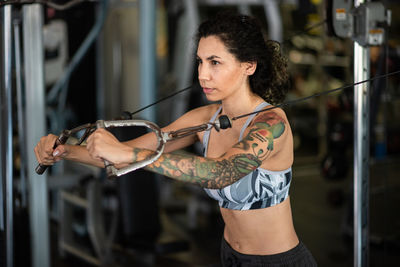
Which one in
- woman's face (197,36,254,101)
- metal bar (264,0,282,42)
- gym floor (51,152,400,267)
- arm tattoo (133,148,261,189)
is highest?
metal bar (264,0,282,42)

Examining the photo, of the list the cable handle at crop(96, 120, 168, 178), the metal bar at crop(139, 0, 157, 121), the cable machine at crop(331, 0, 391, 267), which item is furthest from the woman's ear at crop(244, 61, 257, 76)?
the metal bar at crop(139, 0, 157, 121)

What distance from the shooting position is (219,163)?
1.25 m

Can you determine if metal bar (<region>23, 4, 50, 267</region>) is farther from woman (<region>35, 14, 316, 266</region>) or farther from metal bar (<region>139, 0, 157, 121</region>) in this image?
metal bar (<region>139, 0, 157, 121</region>)

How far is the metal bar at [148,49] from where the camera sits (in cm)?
400

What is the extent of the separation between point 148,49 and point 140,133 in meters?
1.13

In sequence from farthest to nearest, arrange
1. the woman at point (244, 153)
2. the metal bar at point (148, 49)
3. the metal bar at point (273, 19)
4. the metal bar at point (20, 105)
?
the metal bar at point (273, 19) < the metal bar at point (148, 49) < the metal bar at point (20, 105) < the woman at point (244, 153)

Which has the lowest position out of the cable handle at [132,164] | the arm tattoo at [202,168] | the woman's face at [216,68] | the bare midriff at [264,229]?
the bare midriff at [264,229]

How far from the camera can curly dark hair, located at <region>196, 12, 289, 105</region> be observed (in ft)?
4.63

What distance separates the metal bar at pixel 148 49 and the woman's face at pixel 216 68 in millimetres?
2570

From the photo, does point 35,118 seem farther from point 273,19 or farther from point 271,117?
point 273,19

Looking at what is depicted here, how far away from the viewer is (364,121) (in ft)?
6.64

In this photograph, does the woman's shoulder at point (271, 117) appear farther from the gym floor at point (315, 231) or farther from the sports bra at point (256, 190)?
the gym floor at point (315, 231)

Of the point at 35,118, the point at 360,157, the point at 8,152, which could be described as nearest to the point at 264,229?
the point at 360,157

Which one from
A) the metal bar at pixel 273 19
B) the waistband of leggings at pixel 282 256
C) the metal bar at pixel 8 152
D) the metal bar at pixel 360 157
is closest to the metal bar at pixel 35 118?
the metal bar at pixel 8 152
